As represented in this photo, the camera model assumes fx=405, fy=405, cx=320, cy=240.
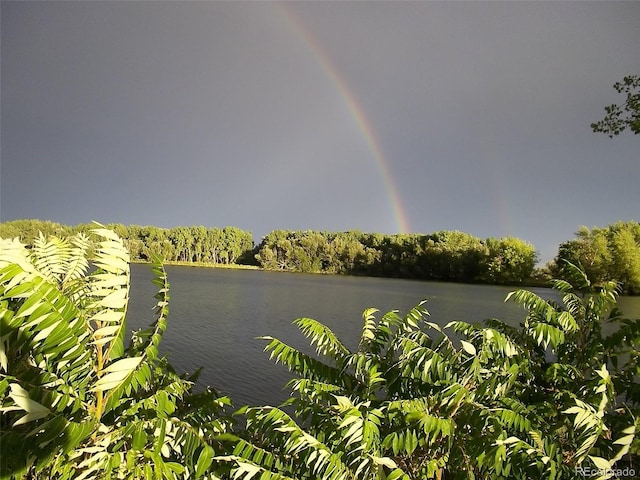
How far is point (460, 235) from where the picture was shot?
102750mm

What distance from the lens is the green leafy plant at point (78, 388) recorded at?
2.01 meters

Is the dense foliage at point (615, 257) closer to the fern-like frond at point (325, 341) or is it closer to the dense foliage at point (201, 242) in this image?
the fern-like frond at point (325, 341)

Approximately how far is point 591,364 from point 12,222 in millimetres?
119239

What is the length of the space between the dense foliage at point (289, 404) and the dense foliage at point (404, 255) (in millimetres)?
86530

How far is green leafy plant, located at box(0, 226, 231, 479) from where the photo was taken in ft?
6.59

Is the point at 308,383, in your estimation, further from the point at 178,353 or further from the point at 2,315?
the point at 178,353

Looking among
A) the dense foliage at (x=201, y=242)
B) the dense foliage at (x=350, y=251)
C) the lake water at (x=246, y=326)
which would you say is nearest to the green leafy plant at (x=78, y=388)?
the lake water at (x=246, y=326)

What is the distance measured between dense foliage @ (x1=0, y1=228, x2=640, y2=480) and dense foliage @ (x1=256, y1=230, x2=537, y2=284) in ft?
284

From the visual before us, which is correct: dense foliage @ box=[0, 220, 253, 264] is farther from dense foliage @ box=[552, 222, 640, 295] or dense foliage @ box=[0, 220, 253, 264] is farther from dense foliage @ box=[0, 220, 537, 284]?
dense foliage @ box=[552, 222, 640, 295]

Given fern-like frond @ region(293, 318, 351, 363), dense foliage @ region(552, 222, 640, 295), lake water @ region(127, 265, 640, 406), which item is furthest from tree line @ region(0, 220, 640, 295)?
fern-like frond @ region(293, 318, 351, 363)

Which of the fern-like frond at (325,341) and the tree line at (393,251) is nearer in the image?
the fern-like frond at (325,341)

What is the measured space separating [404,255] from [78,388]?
10863cm

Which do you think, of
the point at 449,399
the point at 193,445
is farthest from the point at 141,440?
the point at 449,399

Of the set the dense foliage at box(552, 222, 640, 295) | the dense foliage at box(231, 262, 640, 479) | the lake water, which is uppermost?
the dense foliage at box(552, 222, 640, 295)
